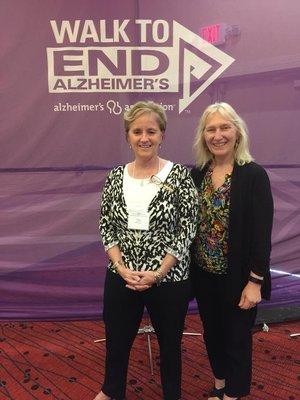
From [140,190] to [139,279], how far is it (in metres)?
0.35

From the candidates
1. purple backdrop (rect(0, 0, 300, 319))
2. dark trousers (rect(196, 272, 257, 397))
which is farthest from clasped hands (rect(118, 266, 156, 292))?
purple backdrop (rect(0, 0, 300, 319))

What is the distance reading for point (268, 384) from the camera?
2012mm

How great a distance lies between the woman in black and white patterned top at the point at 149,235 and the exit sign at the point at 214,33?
1088mm

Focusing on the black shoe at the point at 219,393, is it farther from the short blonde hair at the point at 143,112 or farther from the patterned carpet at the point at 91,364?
the short blonde hair at the point at 143,112

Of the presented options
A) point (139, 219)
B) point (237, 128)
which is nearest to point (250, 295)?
point (139, 219)

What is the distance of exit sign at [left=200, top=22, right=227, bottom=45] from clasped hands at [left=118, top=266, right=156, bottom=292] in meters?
1.58

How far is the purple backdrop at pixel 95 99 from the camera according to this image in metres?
2.29

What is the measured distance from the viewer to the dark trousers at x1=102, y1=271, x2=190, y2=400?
5.13 feet

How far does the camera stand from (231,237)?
4.93ft

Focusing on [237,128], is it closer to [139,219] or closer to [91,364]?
[139,219]

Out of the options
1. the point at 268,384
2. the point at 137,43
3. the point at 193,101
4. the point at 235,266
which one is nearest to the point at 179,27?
the point at 137,43

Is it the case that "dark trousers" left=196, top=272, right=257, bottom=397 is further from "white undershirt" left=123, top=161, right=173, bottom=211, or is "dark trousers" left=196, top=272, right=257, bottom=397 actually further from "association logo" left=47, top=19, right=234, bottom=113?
"association logo" left=47, top=19, right=234, bottom=113

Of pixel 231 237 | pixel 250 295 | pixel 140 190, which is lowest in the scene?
pixel 250 295

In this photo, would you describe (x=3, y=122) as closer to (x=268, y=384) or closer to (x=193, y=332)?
(x=193, y=332)
